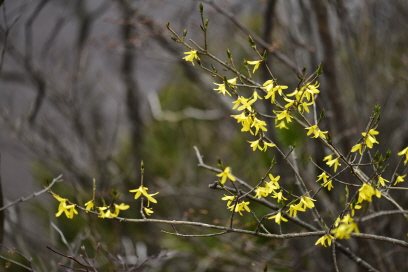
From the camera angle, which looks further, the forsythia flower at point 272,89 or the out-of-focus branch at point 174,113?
the out-of-focus branch at point 174,113

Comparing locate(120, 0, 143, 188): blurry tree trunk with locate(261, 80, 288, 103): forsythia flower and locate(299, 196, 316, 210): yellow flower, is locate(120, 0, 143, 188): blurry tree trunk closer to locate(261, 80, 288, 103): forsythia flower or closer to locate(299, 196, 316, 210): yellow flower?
locate(261, 80, 288, 103): forsythia flower

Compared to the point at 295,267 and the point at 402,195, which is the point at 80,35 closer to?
the point at 295,267

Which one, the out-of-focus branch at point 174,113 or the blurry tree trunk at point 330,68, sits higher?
the blurry tree trunk at point 330,68

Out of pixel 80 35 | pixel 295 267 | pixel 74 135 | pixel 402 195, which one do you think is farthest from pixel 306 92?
pixel 74 135

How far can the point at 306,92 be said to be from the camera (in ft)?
4.59

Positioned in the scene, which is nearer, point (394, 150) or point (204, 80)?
point (394, 150)

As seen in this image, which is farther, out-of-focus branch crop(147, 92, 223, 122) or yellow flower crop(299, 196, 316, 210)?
out-of-focus branch crop(147, 92, 223, 122)

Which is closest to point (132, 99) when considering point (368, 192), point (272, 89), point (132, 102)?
point (132, 102)

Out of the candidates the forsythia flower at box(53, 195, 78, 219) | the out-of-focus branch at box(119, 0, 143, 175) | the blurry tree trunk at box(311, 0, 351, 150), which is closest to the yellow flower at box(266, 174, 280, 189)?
the forsythia flower at box(53, 195, 78, 219)

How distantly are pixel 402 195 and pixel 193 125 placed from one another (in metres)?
3.44

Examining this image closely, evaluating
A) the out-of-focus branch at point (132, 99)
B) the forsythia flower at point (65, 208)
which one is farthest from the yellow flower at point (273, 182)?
the out-of-focus branch at point (132, 99)

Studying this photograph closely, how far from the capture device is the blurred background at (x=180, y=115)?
2.89 m

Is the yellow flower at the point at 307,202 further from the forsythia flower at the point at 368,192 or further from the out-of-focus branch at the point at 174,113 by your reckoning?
the out-of-focus branch at the point at 174,113

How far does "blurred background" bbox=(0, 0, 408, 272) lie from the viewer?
9.48 ft
